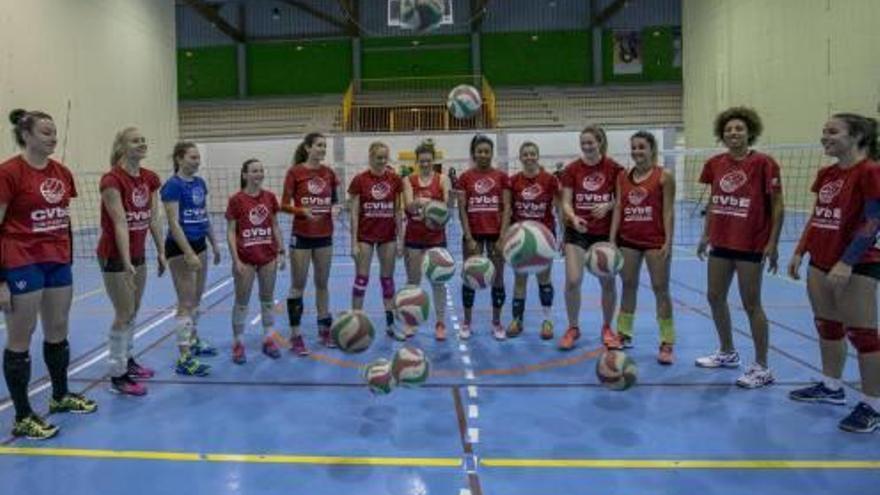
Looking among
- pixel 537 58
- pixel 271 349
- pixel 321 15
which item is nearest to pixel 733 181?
pixel 271 349

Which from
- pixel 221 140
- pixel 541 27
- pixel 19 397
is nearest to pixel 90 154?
pixel 221 140

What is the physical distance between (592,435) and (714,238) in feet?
6.22

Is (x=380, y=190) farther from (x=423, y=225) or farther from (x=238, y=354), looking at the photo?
(x=238, y=354)

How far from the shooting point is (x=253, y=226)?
5.80 metres

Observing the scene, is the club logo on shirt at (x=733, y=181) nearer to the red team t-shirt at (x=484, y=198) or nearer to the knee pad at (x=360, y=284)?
the red team t-shirt at (x=484, y=198)

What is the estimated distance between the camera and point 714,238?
5.21 metres

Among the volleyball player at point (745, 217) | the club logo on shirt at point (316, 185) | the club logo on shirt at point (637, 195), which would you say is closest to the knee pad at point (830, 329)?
the volleyball player at point (745, 217)

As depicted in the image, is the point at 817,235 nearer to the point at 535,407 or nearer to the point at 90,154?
the point at 535,407

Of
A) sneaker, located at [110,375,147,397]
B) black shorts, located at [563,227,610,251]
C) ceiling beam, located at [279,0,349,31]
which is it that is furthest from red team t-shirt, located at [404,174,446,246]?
ceiling beam, located at [279,0,349,31]

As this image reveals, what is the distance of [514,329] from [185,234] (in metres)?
3.15

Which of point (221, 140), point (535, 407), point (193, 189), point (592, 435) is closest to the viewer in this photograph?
point (592, 435)

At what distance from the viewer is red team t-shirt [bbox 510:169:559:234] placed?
6.43 meters

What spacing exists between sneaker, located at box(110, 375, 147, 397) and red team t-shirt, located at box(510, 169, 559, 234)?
3490mm

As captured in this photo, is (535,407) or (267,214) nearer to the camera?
(535,407)
